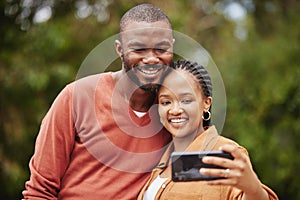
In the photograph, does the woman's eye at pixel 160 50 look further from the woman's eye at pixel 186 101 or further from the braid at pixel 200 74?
the woman's eye at pixel 186 101

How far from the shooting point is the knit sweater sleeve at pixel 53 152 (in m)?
2.65

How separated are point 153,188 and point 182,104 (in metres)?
0.39

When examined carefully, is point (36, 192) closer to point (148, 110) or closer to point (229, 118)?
point (148, 110)

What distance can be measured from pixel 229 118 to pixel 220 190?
232 inches

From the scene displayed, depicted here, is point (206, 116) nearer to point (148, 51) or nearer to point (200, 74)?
point (200, 74)

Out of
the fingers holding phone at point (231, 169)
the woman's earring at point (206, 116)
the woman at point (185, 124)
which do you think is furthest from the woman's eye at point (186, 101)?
the fingers holding phone at point (231, 169)

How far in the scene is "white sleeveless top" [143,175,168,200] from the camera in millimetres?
2418

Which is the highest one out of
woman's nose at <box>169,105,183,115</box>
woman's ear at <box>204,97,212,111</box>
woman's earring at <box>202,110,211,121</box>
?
woman's ear at <box>204,97,212,111</box>

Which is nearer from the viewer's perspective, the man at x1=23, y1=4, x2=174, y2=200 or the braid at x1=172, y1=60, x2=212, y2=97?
the braid at x1=172, y1=60, x2=212, y2=97

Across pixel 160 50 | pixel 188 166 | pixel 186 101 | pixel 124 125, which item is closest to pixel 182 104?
pixel 186 101

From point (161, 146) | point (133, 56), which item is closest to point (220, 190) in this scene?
point (161, 146)

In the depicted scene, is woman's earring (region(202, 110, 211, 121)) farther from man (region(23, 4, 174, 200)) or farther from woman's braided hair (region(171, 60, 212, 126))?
man (region(23, 4, 174, 200))

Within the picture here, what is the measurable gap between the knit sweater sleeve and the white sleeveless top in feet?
1.54

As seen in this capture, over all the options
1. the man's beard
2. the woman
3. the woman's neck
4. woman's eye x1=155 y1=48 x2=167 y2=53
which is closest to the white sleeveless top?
the woman
